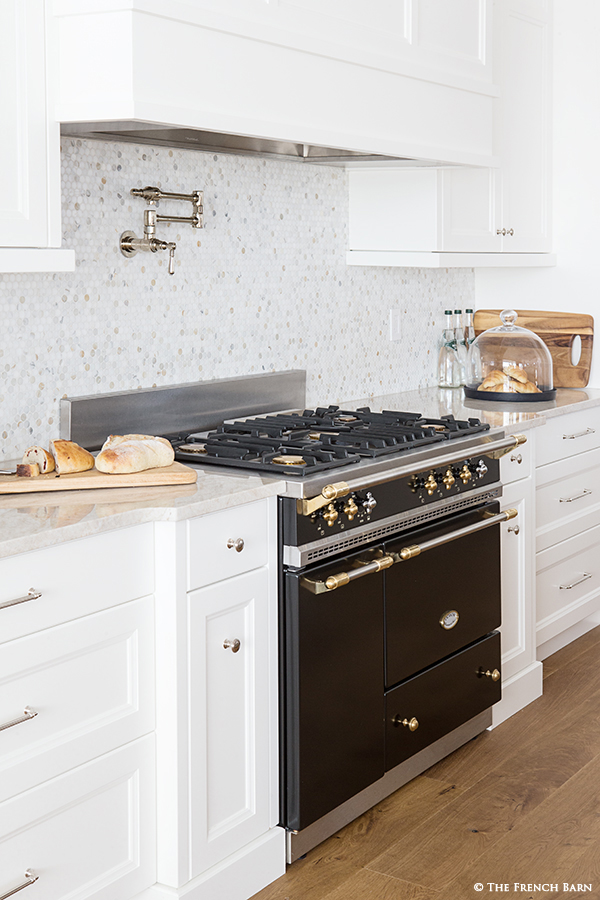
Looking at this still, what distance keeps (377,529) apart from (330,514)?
22cm

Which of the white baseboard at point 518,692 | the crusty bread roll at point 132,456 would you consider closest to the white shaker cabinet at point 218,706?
the crusty bread roll at point 132,456

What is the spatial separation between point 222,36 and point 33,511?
1.11 meters

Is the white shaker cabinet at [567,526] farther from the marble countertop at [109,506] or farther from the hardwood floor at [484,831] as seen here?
the marble countertop at [109,506]

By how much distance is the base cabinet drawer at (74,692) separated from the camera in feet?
5.67

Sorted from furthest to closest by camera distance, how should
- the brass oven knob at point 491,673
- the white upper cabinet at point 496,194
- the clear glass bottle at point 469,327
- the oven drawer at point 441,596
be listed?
the clear glass bottle at point 469,327
the white upper cabinet at point 496,194
the brass oven knob at point 491,673
the oven drawer at point 441,596

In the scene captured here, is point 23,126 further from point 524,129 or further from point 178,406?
point 524,129

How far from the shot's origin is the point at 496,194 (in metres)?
3.75

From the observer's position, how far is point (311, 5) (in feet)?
8.07

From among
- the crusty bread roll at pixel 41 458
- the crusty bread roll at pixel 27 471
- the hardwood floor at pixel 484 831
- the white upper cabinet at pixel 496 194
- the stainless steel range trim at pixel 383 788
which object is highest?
the white upper cabinet at pixel 496 194

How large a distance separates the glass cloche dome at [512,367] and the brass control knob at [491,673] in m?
1.02

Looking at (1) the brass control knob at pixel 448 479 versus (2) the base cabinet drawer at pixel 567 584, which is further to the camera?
(2) the base cabinet drawer at pixel 567 584

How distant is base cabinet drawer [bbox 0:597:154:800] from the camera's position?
1.73 m

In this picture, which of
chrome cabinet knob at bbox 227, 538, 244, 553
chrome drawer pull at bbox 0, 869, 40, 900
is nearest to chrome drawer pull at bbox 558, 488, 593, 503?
chrome cabinet knob at bbox 227, 538, 244, 553

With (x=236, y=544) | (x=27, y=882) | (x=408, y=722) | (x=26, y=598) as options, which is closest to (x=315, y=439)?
(x=236, y=544)
